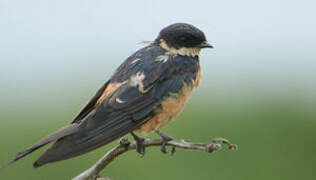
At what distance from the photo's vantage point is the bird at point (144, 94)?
466 cm

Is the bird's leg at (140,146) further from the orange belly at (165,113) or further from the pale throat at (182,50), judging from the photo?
the pale throat at (182,50)

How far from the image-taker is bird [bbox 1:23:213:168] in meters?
4.66

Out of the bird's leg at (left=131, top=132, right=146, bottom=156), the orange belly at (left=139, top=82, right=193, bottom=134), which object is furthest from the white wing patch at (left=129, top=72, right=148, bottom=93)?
the bird's leg at (left=131, top=132, right=146, bottom=156)

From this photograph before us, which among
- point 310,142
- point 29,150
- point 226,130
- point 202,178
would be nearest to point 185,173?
point 202,178

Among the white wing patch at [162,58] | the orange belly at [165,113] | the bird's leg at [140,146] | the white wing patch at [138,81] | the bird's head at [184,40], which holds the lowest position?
the bird's leg at [140,146]

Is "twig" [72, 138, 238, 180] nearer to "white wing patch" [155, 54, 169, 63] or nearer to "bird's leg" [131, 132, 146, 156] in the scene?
"bird's leg" [131, 132, 146, 156]

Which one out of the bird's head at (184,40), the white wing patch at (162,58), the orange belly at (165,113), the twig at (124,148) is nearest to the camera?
the twig at (124,148)

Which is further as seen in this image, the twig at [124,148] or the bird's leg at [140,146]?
the bird's leg at [140,146]

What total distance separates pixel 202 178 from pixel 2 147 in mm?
1527

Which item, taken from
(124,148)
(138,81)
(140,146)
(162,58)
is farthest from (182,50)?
(124,148)

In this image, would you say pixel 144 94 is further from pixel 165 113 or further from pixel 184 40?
pixel 184 40

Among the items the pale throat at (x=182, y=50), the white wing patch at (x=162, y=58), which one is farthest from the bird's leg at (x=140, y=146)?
the pale throat at (x=182, y=50)

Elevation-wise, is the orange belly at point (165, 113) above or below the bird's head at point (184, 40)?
below

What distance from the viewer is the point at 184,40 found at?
523cm
